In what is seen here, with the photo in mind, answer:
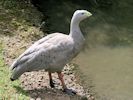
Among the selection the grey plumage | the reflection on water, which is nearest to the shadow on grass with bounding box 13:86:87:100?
the grey plumage

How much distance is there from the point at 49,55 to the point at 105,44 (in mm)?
3651

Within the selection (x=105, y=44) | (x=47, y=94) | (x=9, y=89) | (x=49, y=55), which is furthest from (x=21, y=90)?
(x=105, y=44)

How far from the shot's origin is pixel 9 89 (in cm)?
772

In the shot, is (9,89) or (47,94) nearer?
(9,89)

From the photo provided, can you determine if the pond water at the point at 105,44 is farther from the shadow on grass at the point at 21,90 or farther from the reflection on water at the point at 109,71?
the shadow on grass at the point at 21,90

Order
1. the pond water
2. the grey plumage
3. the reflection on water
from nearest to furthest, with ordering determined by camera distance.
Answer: the grey plumage → the reflection on water → the pond water

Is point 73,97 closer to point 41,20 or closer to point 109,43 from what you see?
Result: point 109,43

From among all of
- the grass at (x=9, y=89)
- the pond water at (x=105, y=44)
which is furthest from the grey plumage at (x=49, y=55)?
the pond water at (x=105, y=44)

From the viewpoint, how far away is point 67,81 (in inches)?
351

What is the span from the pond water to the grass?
1815 mm

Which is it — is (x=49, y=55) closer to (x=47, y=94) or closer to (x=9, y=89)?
(x=47, y=94)

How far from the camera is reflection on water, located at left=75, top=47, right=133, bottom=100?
905 centimetres

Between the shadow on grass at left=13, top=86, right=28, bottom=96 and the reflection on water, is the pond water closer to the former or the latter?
the reflection on water

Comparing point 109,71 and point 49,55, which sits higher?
point 49,55
